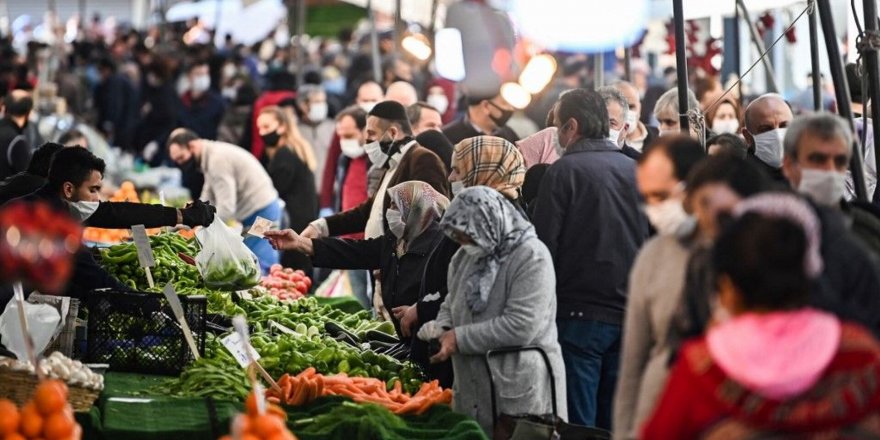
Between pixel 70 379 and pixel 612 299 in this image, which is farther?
pixel 612 299

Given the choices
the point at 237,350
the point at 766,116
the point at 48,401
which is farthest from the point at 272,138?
the point at 48,401

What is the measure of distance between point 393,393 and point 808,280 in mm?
3410

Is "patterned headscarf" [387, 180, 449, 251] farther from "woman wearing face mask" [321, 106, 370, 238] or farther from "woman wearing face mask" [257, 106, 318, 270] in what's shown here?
"woman wearing face mask" [257, 106, 318, 270]

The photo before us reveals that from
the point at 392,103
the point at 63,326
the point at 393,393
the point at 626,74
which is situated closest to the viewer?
the point at 393,393

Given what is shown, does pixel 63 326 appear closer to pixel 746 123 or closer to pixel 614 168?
pixel 614 168

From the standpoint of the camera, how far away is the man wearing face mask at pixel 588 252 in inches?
278

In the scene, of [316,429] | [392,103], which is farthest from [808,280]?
[392,103]

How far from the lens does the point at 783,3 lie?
1257 centimetres

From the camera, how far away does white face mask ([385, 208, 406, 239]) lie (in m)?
7.82

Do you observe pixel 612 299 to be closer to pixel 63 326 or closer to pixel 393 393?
pixel 393 393

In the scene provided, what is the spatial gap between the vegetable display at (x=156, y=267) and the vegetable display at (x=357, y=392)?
1.83 meters

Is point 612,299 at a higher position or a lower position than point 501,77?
lower

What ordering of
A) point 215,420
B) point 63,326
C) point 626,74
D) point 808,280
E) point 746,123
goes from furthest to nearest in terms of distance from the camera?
point 626,74, point 746,123, point 63,326, point 215,420, point 808,280

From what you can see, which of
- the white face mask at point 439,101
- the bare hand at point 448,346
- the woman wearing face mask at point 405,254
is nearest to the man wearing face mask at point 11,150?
the woman wearing face mask at point 405,254
